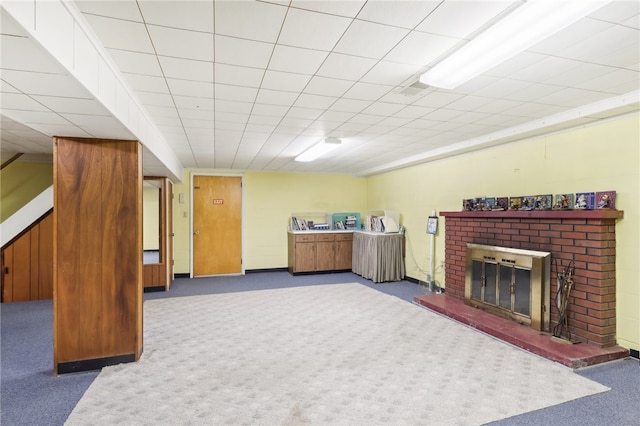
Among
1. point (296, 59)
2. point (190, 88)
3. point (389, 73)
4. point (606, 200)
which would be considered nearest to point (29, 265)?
point (190, 88)

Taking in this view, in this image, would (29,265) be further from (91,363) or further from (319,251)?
(319,251)

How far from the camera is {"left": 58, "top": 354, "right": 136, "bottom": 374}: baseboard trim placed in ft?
9.32

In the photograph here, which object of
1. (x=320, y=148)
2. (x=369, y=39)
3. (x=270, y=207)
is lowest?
(x=270, y=207)

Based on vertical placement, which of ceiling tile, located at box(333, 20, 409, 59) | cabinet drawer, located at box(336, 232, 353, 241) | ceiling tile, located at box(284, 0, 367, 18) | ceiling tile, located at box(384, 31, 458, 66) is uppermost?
ceiling tile, located at box(284, 0, 367, 18)

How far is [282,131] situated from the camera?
13.4 feet

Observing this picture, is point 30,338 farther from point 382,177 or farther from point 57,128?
point 382,177

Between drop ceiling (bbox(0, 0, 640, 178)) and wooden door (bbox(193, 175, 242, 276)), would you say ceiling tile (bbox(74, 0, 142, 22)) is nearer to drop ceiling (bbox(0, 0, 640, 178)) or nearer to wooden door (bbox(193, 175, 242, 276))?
drop ceiling (bbox(0, 0, 640, 178))

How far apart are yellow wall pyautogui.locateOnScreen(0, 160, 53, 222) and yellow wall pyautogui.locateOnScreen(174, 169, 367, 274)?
7.18 ft

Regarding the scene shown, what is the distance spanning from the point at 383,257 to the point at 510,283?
2.72m

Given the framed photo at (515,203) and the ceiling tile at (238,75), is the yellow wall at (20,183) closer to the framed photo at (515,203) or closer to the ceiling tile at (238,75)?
the ceiling tile at (238,75)

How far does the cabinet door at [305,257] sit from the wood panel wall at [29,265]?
4254mm

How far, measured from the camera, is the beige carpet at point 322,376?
2.22m

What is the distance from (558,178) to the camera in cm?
381

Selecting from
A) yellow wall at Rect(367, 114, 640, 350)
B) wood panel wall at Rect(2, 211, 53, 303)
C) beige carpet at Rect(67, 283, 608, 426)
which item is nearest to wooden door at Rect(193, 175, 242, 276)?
wood panel wall at Rect(2, 211, 53, 303)
